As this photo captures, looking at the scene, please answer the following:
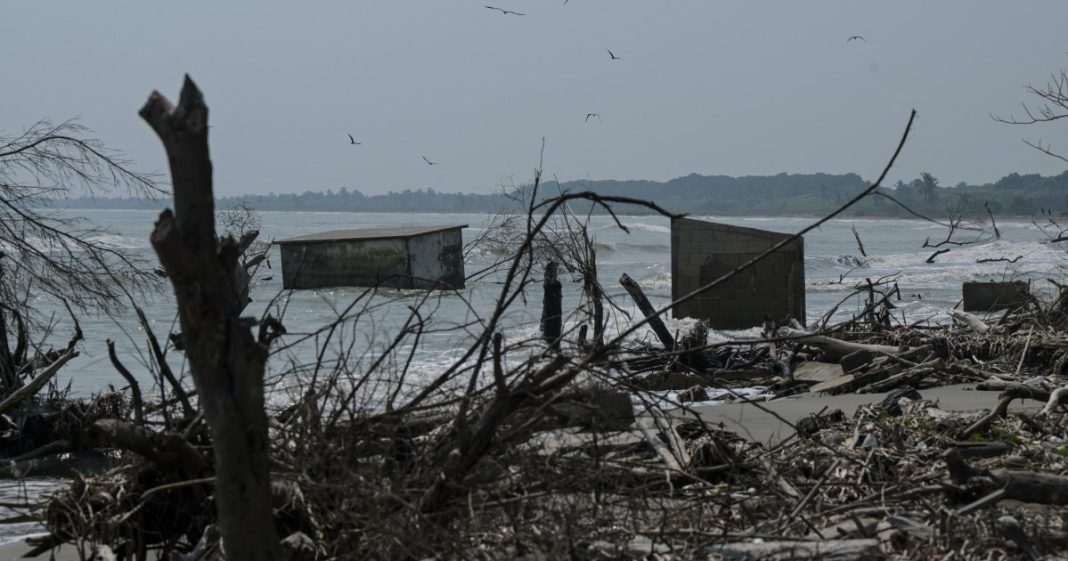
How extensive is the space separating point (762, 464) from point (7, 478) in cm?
671

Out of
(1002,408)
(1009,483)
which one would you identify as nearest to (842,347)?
(1002,408)

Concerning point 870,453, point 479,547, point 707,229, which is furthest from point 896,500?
point 707,229

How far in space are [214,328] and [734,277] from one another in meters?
19.8

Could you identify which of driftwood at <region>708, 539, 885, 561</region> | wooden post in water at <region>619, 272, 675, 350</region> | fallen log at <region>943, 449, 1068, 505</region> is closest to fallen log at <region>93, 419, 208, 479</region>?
driftwood at <region>708, 539, 885, 561</region>

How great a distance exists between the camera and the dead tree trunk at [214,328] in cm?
344

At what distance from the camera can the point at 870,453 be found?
581cm

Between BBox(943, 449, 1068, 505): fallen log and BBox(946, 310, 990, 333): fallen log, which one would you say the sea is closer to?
BBox(946, 310, 990, 333): fallen log

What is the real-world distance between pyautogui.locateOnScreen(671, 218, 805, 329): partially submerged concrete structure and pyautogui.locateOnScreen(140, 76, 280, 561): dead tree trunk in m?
18.3

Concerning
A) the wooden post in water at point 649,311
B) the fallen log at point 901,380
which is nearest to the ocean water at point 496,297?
the wooden post in water at point 649,311

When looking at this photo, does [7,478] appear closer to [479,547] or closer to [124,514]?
[124,514]

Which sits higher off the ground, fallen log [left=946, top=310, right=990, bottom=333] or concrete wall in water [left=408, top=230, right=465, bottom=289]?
fallen log [left=946, top=310, right=990, bottom=333]

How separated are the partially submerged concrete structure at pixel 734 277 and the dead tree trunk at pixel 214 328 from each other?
18.3 meters

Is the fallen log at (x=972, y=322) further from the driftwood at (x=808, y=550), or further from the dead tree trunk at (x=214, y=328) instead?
the dead tree trunk at (x=214, y=328)

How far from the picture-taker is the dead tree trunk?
3439 millimetres
